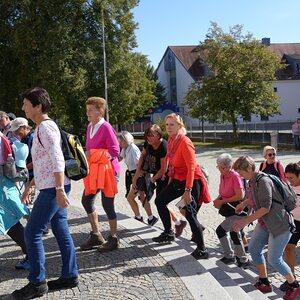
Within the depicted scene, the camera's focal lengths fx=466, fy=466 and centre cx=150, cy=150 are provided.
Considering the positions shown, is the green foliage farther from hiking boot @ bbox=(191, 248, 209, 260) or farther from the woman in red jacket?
hiking boot @ bbox=(191, 248, 209, 260)

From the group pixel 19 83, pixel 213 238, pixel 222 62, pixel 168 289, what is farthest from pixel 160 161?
pixel 19 83

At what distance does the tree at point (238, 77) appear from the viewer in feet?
94.0

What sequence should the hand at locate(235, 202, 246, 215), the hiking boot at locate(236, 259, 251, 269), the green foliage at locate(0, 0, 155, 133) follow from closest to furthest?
the hand at locate(235, 202, 246, 215) < the hiking boot at locate(236, 259, 251, 269) < the green foliage at locate(0, 0, 155, 133)

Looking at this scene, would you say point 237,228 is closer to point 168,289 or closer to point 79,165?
point 168,289

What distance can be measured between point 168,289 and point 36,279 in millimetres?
1194

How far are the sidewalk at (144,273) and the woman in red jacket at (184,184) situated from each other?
0.24 metres

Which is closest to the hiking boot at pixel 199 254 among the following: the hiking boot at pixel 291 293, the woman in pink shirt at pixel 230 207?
the woman in pink shirt at pixel 230 207

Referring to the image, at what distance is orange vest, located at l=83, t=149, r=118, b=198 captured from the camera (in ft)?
18.7

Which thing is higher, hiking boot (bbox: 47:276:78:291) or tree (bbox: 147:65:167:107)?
tree (bbox: 147:65:167:107)

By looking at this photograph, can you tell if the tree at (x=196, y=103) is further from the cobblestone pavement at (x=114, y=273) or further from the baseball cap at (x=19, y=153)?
the baseball cap at (x=19, y=153)

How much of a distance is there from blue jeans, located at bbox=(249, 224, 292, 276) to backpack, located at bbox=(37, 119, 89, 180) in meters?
1.90

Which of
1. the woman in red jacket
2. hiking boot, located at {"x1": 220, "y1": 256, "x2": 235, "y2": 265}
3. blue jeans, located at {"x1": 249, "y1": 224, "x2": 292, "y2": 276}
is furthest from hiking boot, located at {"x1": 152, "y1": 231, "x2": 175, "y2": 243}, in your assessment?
blue jeans, located at {"x1": 249, "y1": 224, "x2": 292, "y2": 276}

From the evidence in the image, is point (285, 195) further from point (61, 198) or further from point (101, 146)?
point (101, 146)

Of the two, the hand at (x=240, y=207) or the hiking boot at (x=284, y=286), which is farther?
the hand at (x=240, y=207)
